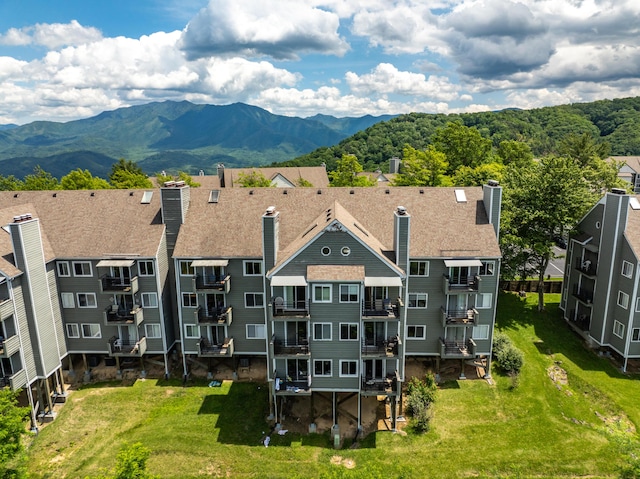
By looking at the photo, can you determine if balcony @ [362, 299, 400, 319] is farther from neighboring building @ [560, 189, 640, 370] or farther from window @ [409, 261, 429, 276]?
neighboring building @ [560, 189, 640, 370]

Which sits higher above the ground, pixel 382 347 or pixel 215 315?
pixel 215 315

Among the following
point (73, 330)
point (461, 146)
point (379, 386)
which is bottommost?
point (379, 386)

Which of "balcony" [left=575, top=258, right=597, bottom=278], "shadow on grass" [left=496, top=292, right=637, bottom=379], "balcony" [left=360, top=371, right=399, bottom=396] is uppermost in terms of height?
"balcony" [left=575, top=258, right=597, bottom=278]

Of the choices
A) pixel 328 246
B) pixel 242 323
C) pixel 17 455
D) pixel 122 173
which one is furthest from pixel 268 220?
pixel 122 173

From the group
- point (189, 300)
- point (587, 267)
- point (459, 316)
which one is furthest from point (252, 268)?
point (587, 267)

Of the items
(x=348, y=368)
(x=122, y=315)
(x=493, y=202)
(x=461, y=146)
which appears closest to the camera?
(x=348, y=368)

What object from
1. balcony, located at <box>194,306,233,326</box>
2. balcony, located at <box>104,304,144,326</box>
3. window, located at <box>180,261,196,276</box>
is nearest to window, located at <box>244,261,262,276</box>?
balcony, located at <box>194,306,233,326</box>

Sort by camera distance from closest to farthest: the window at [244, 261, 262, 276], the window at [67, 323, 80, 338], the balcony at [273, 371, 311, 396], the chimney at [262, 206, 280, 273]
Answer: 1. the chimney at [262, 206, 280, 273]
2. the balcony at [273, 371, 311, 396]
3. the window at [244, 261, 262, 276]
4. the window at [67, 323, 80, 338]

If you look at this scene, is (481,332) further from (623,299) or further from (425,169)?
(425,169)
